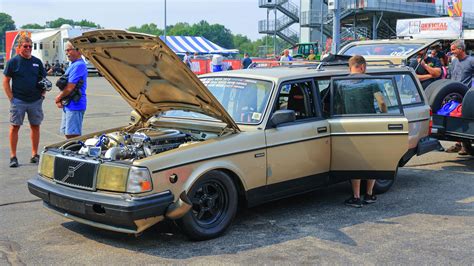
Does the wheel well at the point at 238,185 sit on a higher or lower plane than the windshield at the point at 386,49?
lower

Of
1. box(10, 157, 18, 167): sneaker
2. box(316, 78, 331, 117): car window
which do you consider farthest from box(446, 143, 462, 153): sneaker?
box(10, 157, 18, 167): sneaker

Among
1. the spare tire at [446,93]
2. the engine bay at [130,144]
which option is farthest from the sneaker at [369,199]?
the spare tire at [446,93]

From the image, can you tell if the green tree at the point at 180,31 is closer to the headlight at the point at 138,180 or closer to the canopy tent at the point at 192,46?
the canopy tent at the point at 192,46

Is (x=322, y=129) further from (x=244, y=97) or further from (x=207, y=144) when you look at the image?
(x=207, y=144)

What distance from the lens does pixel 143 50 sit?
4742 millimetres

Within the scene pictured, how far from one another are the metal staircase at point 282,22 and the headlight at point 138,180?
159ft

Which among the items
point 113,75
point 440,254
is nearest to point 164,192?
point 113,75

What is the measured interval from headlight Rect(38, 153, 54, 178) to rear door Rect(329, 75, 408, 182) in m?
2.94

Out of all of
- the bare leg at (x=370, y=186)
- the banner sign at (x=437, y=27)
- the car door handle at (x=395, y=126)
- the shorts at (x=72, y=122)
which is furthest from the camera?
the banner sign at (x=437, y=27)

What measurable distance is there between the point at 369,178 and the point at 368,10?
133ft

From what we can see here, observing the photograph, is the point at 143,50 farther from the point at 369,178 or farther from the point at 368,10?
the point at 368,10

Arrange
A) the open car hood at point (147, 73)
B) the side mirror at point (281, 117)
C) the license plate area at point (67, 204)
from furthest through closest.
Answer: the side mirror at point (281, 117)
the open car hood at point (147, 73)
the license plate area at point (67, 204)

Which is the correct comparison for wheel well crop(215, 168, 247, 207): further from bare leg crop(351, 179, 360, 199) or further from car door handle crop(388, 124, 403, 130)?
car door handle crop(388, 124, 403, 130)

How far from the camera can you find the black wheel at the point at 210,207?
466cm
